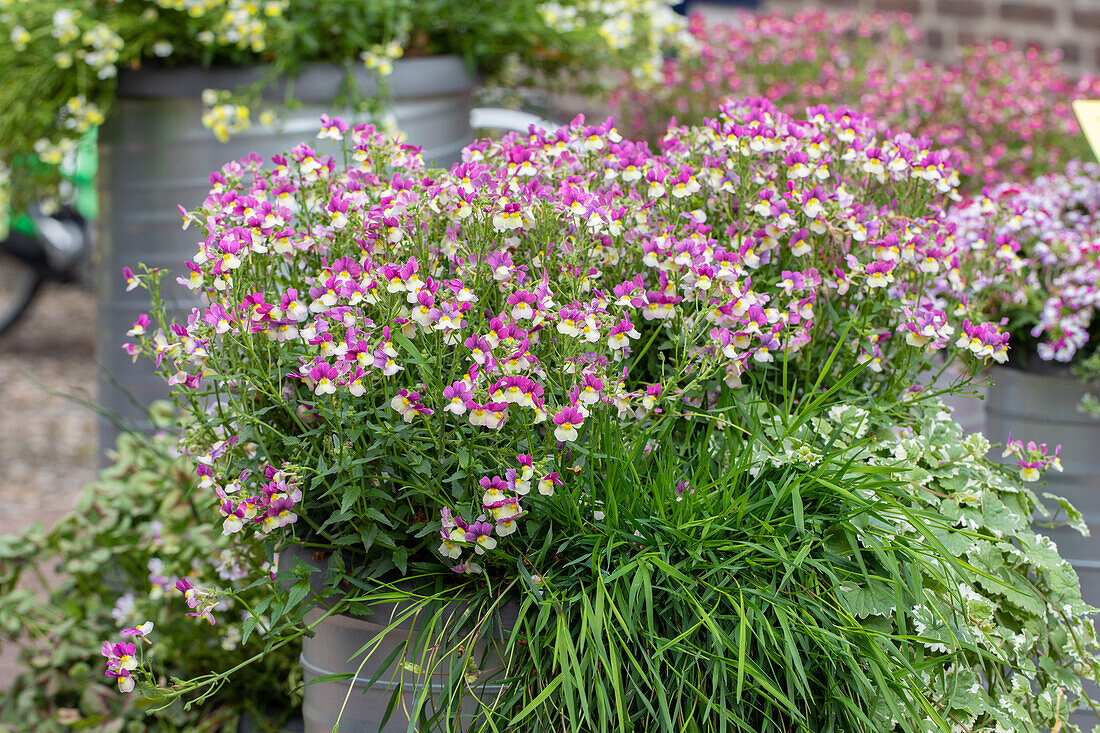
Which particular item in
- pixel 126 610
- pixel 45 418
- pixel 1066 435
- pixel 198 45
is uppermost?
pixel 198 45

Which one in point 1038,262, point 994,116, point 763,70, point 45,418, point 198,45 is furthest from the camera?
point 45,418

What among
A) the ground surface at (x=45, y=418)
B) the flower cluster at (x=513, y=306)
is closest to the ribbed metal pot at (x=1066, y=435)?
the flower cluster at (x=513, y=306)

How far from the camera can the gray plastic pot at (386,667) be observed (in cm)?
110

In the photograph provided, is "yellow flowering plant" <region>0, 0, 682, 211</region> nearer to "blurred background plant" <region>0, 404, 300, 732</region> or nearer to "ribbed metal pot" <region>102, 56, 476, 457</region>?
"ribbed metal pot" <region>102, 56, 476, 457</region>

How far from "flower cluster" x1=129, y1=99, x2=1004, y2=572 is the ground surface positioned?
153 centimetres

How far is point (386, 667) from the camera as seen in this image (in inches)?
43.8

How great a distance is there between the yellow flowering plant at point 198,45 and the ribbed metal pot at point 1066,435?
1.33m

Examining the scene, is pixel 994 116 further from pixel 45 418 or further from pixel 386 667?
pixel 45 418

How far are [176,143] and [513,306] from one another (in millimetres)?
1470

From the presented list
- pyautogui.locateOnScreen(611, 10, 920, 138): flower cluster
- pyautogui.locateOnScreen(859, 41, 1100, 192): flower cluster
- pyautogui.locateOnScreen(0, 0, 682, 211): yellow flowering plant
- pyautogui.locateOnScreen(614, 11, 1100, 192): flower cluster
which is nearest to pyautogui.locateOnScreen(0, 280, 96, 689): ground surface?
pyautogui.locateOnScreen(0, 0, 682, 211): yellow flowering plant

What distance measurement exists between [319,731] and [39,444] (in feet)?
10.5

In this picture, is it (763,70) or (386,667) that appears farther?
(763,70)

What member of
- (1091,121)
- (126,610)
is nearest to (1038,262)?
(1091,121)

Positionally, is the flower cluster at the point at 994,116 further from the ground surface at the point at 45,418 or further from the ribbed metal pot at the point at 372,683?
the ground surface at the point at 45,418
